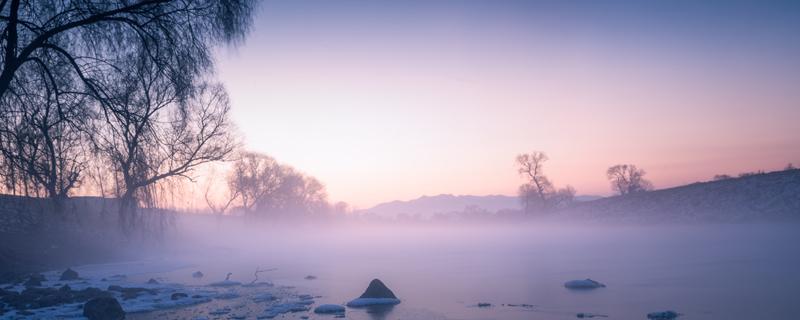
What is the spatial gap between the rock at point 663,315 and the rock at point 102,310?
1205 cm

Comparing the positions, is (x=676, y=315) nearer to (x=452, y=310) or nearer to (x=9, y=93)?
(x=452, y=310)

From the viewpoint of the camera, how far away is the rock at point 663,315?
10050 mm

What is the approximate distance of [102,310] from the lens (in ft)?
35.4

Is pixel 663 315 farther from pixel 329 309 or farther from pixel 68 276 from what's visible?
pixel 68 276

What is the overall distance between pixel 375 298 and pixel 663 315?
7232mm

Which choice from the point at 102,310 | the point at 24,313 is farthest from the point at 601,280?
the point at 24,313

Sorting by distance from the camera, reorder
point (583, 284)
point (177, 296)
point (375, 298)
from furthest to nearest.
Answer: point (583, 284), point (177, 296), point (375, 298)

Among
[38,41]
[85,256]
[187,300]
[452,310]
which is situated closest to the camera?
[38,41]

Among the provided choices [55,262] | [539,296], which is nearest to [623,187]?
[539,296]

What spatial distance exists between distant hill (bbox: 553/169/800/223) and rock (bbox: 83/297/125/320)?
4336 centimetres

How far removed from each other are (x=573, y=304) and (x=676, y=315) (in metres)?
2.50

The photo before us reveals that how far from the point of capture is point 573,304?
39.8ft

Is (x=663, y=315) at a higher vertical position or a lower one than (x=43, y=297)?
lower

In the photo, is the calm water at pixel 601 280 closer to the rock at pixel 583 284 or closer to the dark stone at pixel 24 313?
the rock at pixel 583 284
